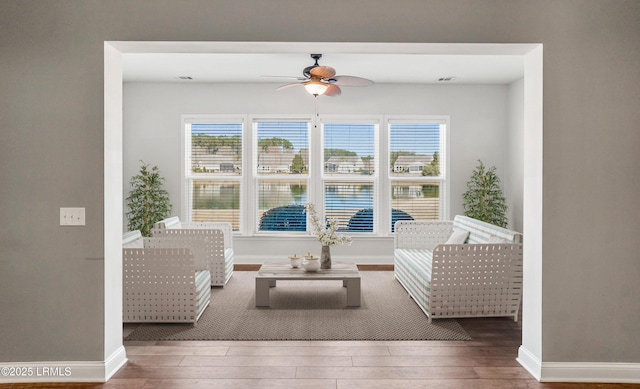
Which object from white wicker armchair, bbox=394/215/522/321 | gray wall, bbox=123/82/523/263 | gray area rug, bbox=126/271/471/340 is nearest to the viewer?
gray area rug, bbox=126/271/471/340

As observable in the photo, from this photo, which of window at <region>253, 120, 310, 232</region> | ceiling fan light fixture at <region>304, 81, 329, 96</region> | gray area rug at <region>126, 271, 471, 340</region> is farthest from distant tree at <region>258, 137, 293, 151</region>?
gray area rug at <region>126, 271, 471, 340</region>

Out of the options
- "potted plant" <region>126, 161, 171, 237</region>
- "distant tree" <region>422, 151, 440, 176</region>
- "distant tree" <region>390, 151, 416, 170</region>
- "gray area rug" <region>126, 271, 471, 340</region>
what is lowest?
"gray area rug" <region>126, 271, 471, 340</region>

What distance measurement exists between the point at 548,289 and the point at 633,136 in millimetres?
1079

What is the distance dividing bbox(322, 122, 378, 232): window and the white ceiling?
846 mm

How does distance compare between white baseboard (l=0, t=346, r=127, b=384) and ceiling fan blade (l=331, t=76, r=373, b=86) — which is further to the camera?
ceiling fan blade (l=331, t=76, r=373, b=86)

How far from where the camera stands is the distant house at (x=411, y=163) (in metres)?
7.02

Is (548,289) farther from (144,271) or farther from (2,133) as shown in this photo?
(2,133)

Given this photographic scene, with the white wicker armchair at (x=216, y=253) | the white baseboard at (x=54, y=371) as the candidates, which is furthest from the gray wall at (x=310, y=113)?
the white baseboard at (x=54, y=371)

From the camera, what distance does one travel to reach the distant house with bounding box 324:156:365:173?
6.99 m

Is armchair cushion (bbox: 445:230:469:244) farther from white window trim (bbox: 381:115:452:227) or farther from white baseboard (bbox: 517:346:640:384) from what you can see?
white baseboard (bbox: 517:346:640:384)

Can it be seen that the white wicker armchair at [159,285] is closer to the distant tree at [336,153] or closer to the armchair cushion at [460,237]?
the armchair cushion at [460,237]

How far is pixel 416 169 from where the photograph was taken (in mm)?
7047

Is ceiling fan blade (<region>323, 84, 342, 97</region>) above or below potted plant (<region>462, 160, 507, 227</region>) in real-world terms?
above

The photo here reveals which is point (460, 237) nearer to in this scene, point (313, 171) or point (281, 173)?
point (313, 171)
